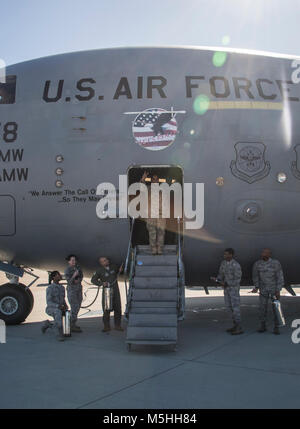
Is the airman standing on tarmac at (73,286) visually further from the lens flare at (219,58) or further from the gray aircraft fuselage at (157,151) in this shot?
the lens flare at (219,58)

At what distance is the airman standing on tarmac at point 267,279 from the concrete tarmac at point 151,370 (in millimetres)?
650

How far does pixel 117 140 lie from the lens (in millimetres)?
10688

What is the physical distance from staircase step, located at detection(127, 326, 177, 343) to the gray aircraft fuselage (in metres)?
2.51

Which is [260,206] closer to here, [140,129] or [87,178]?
[140,129]

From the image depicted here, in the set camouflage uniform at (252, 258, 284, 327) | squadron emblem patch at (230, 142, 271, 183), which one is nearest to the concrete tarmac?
camouflage uniform at (252, 258, 284, 327)

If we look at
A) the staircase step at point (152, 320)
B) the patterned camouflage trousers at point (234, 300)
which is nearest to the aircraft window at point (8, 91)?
the staircase step at point (152, 320)

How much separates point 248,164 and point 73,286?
16.6ft

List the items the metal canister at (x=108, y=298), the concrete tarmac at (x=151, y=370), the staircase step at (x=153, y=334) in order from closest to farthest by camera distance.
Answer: the concrete tarmac at (x=151, y=370), the staircase step at (x=153, y=334), the metal canister at (x=108, y=298)

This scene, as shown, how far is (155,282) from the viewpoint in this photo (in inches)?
388

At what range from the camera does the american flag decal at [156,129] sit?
34.8 feet

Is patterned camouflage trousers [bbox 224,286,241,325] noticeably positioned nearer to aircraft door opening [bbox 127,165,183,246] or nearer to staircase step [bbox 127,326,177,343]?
staircase step [bbox 127,326,177,343]

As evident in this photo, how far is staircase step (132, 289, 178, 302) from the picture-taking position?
9555mm

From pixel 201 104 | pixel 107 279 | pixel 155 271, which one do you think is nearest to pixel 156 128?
pixel 201 104

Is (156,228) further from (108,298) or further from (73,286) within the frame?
(73,286)
